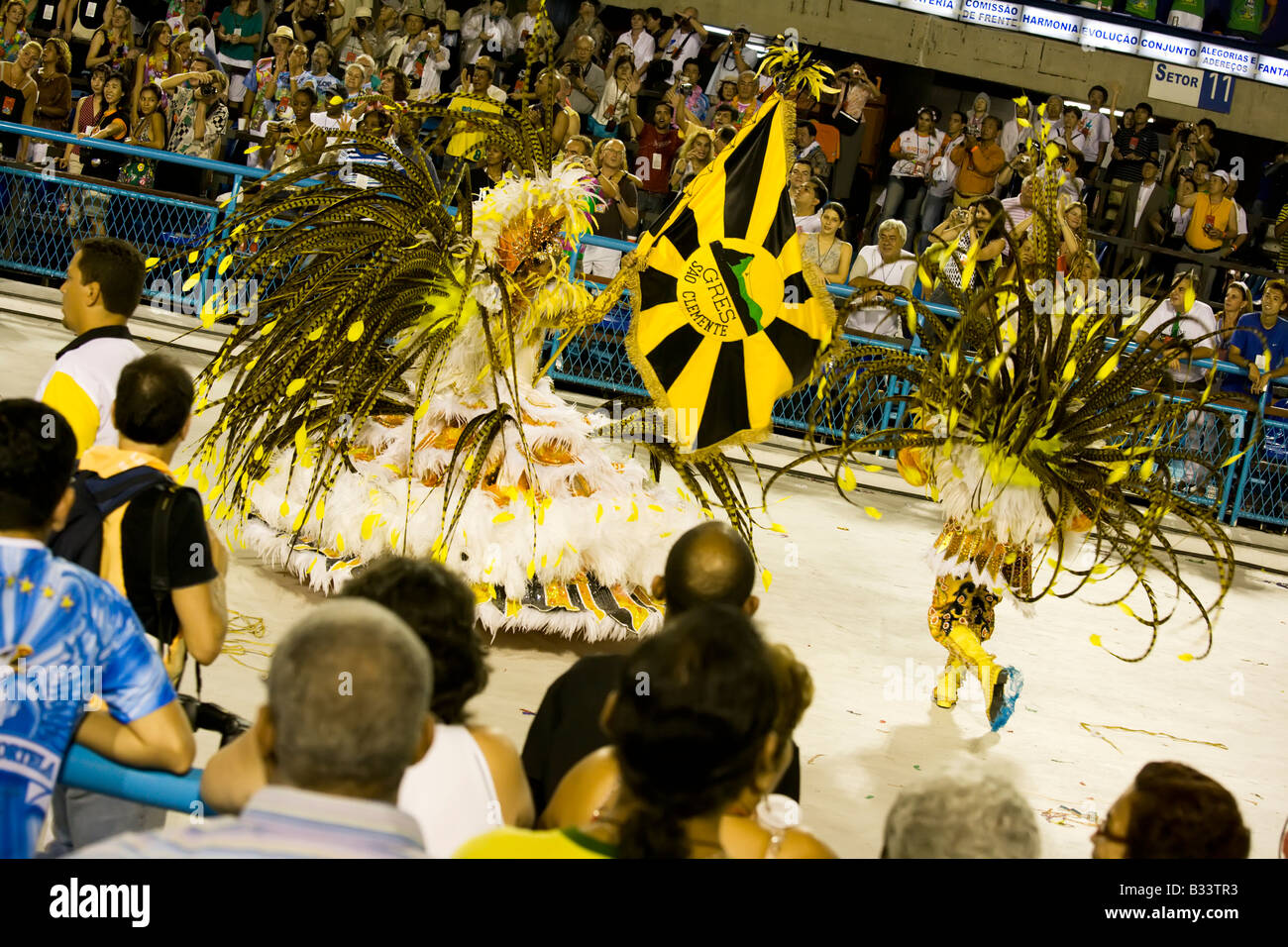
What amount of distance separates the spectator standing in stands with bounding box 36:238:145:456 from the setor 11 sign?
12049 mm

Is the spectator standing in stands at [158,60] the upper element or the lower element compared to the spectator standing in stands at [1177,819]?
upper

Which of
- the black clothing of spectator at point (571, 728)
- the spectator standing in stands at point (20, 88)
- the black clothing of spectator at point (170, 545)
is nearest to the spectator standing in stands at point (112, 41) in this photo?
the spectator standing in stands at point (20, 88)

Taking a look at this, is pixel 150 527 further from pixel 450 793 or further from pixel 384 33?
pixel 384 33

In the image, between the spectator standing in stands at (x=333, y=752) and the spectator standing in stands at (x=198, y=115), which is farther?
the spectator standing in stands at (x=198, y=115)

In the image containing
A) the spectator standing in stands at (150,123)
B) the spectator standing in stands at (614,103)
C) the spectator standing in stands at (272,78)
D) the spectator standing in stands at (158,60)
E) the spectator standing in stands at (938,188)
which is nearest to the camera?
the spectator standing in stands at (150,123)

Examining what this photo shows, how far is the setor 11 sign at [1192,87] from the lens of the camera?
1313 cm

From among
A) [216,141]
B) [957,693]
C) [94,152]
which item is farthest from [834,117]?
[957,693]

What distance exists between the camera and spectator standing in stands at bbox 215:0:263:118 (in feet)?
36.8

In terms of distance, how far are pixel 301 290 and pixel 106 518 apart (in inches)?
76.6

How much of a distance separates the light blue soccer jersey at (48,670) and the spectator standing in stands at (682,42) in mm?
10350

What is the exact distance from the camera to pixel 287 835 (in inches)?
59.6

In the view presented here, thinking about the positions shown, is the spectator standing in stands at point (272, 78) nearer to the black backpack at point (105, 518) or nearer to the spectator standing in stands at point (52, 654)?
the black backpack at point (105, 518)

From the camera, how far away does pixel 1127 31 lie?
1305 cm

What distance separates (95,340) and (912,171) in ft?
28.1
